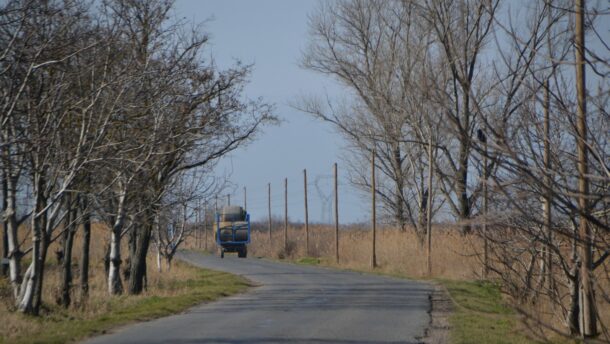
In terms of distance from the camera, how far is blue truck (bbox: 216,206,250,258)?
64438 mm

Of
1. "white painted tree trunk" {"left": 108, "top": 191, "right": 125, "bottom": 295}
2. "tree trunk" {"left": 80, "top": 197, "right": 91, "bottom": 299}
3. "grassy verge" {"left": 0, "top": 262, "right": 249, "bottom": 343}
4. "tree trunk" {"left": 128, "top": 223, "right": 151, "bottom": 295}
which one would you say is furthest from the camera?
"tree trunk" {"left": 128, "top": 223, "right": 151, "bottom": 295}

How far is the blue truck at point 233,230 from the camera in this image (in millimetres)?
64438

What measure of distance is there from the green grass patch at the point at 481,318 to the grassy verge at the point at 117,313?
633 centimetres

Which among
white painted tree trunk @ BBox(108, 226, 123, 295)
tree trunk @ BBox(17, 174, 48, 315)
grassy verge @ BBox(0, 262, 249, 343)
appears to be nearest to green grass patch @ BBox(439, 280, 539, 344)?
grassy verge @ BBox(0, 262, 249, 343)

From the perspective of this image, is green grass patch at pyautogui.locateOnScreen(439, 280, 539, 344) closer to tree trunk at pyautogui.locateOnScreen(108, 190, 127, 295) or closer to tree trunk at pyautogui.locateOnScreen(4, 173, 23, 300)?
tree trunk at pyautogui.locateOnScreen(4, 173, 23, 300)

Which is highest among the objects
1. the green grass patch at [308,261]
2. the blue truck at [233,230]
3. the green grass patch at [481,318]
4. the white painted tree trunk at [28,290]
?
the blue truck at [233,230]

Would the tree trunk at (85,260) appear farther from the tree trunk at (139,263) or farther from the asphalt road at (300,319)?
the asphalt road at (300,319)

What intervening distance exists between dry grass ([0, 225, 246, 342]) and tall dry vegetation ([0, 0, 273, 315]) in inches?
22.3

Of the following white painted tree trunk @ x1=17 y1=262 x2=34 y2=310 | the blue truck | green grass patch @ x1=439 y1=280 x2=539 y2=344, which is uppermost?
the blue truck

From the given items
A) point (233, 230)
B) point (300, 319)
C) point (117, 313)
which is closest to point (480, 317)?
point (300, 319)

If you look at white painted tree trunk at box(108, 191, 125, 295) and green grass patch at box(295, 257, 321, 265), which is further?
green grass patch at box(295, 257, 321, 265)

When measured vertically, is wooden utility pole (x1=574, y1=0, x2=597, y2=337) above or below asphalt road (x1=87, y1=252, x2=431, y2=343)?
above

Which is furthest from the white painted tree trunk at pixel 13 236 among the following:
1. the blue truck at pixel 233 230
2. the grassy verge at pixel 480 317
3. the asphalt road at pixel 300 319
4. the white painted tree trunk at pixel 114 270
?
the blue truck at pixel 233 230

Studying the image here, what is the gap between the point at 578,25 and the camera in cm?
889
